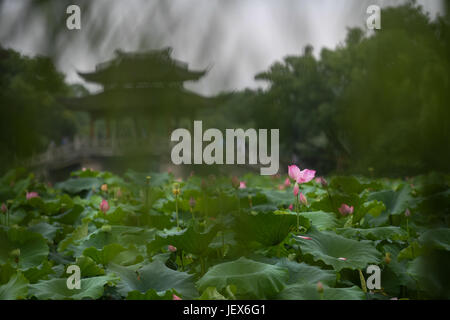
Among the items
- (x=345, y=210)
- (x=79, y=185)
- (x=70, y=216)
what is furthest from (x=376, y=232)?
(x=79, y=185)

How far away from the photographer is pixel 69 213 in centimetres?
127

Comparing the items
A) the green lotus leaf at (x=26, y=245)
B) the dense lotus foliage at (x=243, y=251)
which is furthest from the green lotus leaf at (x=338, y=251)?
the green lotus leaf at (x=26, y=245)

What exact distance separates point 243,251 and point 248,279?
10 centimetres

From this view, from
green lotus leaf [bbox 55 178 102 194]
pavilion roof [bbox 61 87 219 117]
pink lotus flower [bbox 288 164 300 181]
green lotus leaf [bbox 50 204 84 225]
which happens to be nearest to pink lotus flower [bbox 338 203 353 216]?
pink lotus flower [bbox 288 164 300 181]

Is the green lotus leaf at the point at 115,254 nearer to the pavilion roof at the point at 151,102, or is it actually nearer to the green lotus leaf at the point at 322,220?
the green lotus leaf at the point at 322,220

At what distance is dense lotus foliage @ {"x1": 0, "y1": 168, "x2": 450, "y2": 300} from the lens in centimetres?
41

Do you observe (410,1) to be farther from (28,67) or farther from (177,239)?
(177,239)

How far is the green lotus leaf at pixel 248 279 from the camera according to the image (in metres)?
0.47

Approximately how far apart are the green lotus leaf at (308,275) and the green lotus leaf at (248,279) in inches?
2.0

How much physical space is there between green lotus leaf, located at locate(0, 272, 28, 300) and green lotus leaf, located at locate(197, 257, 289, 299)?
23cm

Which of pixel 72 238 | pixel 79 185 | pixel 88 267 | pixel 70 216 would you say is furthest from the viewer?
pixel 79 185

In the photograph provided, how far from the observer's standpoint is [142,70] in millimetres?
309

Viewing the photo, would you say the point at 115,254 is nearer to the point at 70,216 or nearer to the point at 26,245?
the point at 26,245
